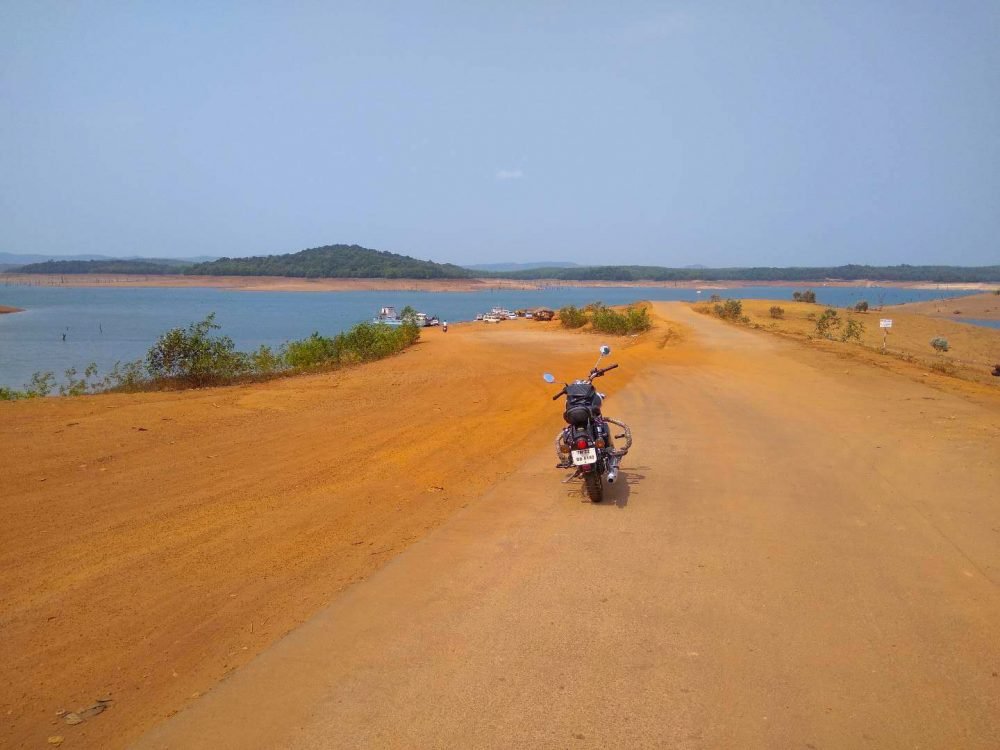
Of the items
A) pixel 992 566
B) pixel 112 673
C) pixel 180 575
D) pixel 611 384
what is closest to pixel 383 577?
pixel 180 575

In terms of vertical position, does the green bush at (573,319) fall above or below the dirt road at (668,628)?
below

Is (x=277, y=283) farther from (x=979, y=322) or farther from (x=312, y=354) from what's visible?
(x=312, y=354)

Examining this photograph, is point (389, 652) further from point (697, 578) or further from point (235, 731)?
point (697, 578)

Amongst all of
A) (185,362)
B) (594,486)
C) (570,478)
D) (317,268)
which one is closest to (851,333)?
(185,362)

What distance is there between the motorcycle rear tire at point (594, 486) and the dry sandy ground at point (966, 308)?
69.7m

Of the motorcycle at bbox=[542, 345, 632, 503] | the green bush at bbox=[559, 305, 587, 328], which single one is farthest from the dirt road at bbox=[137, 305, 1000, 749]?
the green bush at bbox=[559, 305, 587, 328]

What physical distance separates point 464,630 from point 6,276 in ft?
701

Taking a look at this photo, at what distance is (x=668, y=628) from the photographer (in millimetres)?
4254

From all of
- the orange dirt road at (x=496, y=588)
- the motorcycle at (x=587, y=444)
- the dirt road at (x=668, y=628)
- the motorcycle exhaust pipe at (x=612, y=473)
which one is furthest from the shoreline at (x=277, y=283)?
the dirt road at (x=668, y=628)

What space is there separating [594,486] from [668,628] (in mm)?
2551

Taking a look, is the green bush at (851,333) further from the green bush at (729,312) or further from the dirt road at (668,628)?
the dirt road at (668,628)

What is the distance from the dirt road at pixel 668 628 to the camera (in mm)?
3361

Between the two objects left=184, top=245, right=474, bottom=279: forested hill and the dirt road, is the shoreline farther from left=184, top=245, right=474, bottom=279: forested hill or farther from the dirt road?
the dirt road

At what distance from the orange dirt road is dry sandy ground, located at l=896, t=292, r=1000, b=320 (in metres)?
66.9
